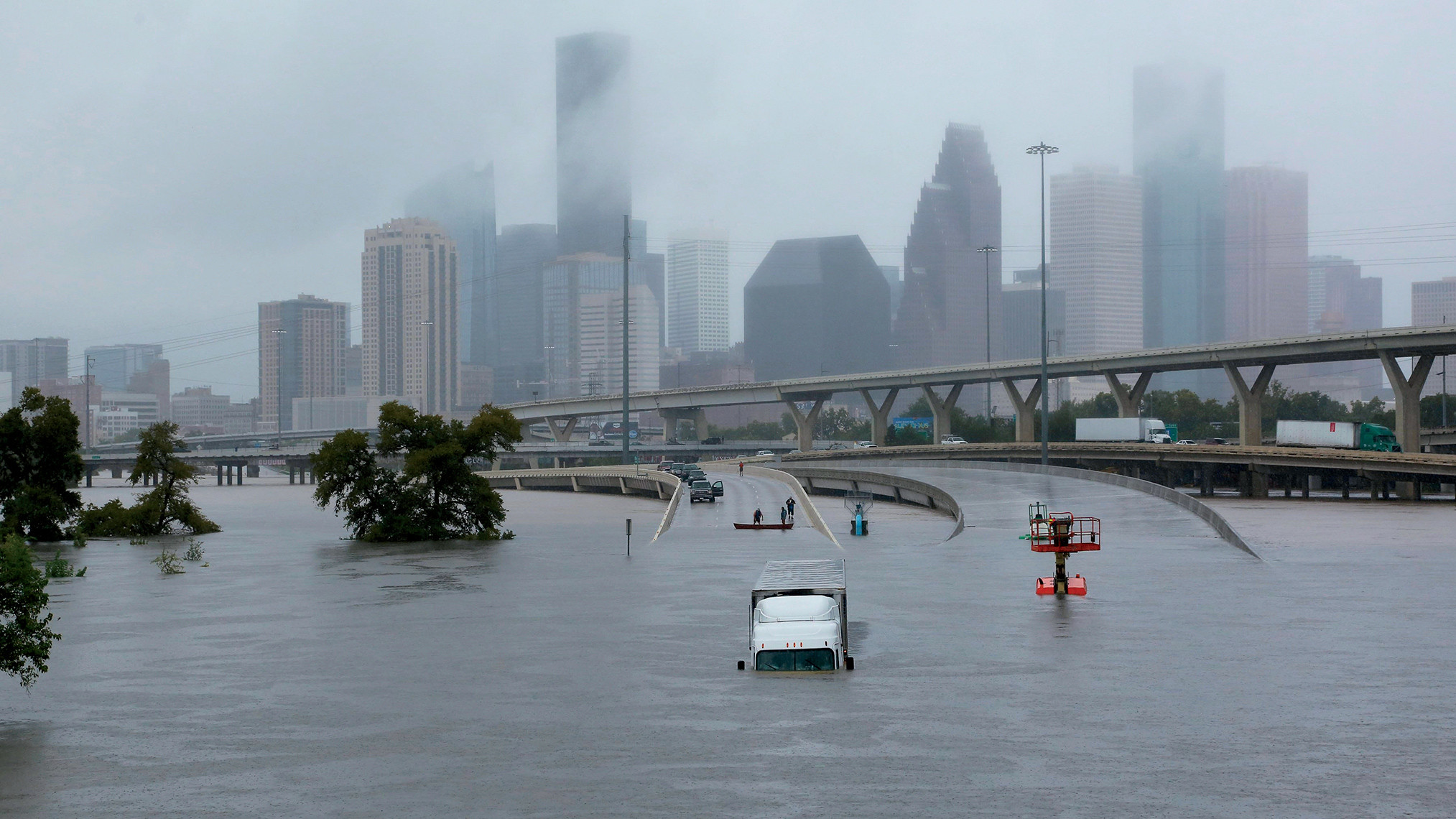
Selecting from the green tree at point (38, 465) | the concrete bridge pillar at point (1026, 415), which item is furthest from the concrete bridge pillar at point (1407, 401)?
the green tree at point (38, 465)

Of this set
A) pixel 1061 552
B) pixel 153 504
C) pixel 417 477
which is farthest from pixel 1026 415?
pixel 1061 552

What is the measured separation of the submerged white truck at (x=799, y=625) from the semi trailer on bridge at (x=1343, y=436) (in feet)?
262

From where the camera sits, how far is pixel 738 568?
54.3 metres

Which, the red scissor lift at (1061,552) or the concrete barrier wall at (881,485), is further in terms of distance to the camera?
the concrete barrier wall at (881,485)

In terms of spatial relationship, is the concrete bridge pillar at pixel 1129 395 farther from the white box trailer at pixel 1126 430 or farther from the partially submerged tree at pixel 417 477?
the partially submerged tree at pixel 417 477

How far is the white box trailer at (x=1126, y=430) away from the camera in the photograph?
129500mm

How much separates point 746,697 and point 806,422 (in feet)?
515

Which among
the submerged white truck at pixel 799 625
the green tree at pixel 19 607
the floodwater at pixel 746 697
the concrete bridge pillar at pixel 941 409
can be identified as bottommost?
the floodwater at pixel 746 697

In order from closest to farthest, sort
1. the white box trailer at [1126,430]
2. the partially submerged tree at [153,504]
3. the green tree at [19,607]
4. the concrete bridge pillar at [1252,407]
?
the green tree at [19,607] → the partially submerged tree at [153,504] → the concrete bridge pillar at [1252,407] → the white box trailer at [1126,430]

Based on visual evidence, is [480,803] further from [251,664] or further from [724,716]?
[251,664]

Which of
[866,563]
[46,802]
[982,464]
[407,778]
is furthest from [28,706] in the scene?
[982,464]

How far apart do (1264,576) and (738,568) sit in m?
19.7

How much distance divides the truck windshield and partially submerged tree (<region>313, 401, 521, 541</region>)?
47842mm

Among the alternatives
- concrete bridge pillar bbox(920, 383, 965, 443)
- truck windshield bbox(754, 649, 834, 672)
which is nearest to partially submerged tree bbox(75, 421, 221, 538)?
truck windshield bbox(754, 649, 834, 672)
